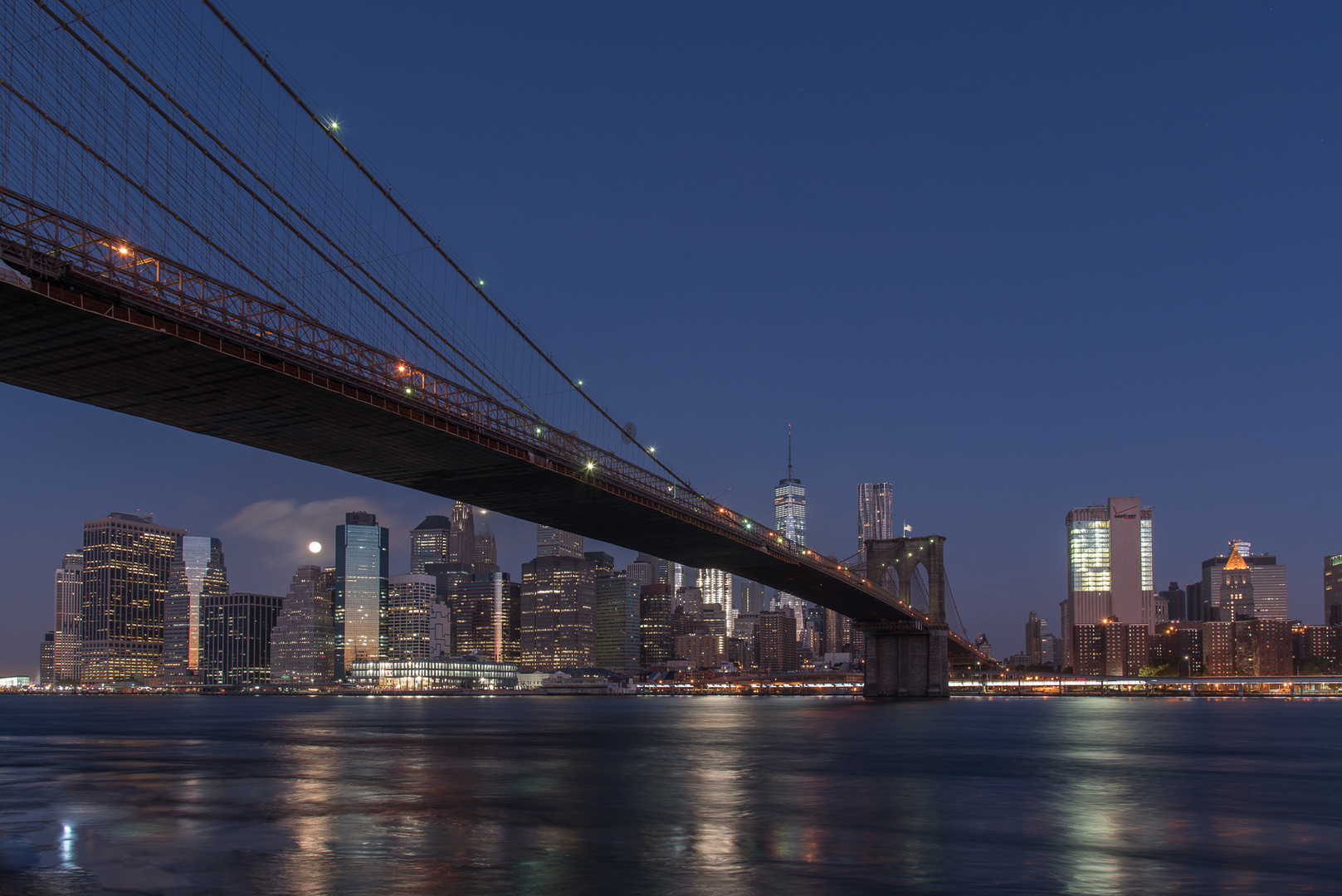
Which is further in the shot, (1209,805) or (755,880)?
(1209,805)

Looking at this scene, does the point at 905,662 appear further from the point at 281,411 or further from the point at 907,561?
the point at 281,411

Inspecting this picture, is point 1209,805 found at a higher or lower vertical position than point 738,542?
lower

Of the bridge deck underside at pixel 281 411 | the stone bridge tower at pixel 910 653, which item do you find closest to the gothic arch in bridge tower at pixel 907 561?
the stone bridge tower at pixel 910 653

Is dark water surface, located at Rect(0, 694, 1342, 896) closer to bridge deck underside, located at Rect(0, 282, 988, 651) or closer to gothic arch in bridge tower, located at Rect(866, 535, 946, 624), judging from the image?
bridge deck underside, located at Rect(0, 282, 988, 651)

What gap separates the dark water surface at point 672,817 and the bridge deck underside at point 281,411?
36.6 ft

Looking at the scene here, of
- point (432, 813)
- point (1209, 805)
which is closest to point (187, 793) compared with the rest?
point (432, 813)

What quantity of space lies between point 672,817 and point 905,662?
297ft

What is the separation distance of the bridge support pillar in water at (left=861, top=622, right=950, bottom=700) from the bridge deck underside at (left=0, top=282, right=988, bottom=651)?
48109mm

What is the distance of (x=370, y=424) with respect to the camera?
41156 millimetres

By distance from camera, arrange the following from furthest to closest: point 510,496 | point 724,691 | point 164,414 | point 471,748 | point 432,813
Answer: point 724,691, point 510,496, point 471,748, point 164,414, point 432,813

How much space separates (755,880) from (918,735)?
39115 millimetres

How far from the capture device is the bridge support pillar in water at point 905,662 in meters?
107

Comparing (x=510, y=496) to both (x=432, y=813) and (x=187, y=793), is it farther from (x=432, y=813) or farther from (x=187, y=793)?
(x=432, y=813)

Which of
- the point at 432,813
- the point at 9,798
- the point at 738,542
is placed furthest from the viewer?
the point at 738,542
